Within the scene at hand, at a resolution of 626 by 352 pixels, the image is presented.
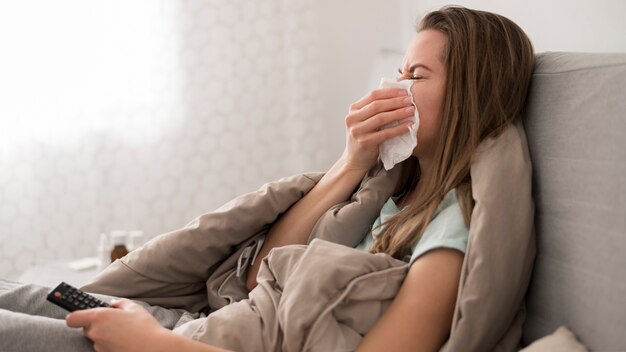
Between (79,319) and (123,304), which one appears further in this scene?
(123,304)

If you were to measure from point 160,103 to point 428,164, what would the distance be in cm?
168

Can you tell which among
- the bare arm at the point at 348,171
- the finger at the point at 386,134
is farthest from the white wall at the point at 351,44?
the finger at the point at 386,134

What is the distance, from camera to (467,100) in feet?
3.95

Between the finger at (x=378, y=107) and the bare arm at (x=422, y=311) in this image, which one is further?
the finger at (x=378, y=107)

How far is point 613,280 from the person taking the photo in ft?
2.91

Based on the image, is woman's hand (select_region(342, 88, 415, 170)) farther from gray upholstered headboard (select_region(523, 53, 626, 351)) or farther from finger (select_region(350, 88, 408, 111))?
gray upholstered headboard (select_region(523, 53, 626, 351))

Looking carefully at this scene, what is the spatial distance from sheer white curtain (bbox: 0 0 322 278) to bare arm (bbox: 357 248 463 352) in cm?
182

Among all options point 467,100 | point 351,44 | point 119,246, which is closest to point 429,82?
point 467,100

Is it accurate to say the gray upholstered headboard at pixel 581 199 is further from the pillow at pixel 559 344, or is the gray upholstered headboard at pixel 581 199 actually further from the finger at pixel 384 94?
the finger at pixel 384 94

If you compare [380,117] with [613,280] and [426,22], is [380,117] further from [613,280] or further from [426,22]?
[613,280]

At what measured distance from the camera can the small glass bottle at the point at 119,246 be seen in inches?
75.7

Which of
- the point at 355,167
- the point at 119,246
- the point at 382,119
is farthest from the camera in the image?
the point at 119,246

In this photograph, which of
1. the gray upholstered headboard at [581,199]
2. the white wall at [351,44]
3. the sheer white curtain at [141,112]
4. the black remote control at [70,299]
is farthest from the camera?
the white wall at [351,44]

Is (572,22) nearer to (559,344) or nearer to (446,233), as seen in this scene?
(446,233)
